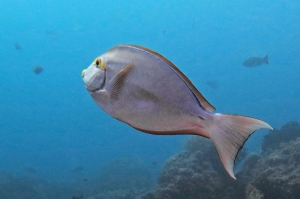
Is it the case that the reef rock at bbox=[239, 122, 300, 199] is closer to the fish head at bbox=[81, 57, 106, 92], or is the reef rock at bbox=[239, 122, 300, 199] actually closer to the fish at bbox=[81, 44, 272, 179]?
the fish at bbox=[81, 44, 272, 179]

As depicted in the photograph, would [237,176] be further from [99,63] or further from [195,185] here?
[99,63]

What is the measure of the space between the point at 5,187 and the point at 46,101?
3947 inches

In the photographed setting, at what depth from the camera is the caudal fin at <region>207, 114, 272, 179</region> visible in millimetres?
927

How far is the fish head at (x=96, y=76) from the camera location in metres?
1.10

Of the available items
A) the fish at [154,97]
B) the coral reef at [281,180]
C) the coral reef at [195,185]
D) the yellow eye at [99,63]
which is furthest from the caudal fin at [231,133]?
the coral reef at [195,185]

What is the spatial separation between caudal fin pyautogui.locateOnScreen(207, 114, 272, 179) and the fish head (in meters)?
0.48

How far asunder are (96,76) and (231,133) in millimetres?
575

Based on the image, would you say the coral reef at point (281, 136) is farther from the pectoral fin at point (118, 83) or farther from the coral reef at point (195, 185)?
the pectoral fin at point (118, 83)

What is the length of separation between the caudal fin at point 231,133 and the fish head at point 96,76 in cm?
48

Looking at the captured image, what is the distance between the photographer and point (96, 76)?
1107 millimetres

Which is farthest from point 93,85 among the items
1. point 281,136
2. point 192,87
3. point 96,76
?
point 281,136

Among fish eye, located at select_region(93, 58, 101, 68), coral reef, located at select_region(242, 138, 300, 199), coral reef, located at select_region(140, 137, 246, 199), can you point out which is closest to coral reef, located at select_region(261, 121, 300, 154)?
coral reef, located at select_region(242, 138, 300, 199)

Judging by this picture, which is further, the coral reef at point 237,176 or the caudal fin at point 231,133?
the coral reef at point 237,176

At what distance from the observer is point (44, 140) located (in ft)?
233
